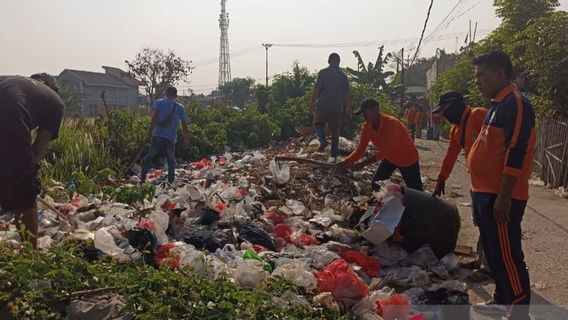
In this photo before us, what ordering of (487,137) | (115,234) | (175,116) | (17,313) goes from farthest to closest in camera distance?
(175,116)
(115,234)
(487,137)
(17,313)

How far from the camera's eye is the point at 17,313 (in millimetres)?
2504

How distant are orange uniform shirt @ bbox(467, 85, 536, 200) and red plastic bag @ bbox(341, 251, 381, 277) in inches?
55.3

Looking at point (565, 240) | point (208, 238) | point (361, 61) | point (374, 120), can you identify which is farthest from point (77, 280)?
point (361, 61)

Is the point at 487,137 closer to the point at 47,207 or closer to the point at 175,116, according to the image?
the point at 47,207

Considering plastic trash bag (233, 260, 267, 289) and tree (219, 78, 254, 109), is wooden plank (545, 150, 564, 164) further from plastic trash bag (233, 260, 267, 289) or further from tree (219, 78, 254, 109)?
tree (219, 78, 254, 109)

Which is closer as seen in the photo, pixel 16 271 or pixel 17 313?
pixel 17 313

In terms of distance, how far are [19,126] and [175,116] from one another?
4.85 meters

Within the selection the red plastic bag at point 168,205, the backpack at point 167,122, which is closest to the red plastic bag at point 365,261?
the red plastic bag at point 168,205

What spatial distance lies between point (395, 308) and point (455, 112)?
178 cm

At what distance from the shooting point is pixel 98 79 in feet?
198

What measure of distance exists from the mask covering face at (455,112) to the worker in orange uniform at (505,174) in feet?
2.41

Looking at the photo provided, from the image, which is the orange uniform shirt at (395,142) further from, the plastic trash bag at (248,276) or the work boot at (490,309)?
the plastic trash bag at (248,276)

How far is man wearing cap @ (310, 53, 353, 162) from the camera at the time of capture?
9.13 metres

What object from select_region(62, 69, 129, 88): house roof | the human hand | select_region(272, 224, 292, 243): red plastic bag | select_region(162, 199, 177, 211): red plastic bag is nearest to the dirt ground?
the human hand
